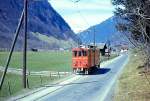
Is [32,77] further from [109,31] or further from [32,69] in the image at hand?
[109,31]

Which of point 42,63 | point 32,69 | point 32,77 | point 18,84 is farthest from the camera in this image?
point 42,63

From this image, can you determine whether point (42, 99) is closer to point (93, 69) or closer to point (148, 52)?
point (148, 52)

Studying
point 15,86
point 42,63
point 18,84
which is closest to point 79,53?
point 18,84

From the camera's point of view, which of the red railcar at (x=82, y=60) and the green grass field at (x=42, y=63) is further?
the green grass field at (x=42, y=63)

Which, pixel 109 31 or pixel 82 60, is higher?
pixel 109 31

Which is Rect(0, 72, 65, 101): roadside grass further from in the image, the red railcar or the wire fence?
the red railcar

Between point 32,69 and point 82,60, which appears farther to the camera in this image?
point 32,69

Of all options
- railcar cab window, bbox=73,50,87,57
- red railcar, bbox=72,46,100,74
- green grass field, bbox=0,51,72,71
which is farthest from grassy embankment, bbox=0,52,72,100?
railcar cab window, bbox=73,50,87,57

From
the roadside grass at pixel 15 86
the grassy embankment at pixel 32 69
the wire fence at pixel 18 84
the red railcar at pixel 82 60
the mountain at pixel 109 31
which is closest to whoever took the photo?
the mountain at pixel 109 31

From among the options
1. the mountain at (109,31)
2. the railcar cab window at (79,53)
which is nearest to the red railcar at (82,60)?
the railcar cab window at (79,53)

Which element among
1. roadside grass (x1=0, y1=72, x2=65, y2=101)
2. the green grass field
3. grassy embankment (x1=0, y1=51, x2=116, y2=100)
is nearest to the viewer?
roadside grass (x1=0, y1=72, x2=65, y2=101)

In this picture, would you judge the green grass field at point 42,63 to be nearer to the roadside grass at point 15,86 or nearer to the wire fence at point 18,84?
the wire fence at point 18,84

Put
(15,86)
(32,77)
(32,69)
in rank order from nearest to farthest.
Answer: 1. (15,86)
2. (32,77)
3. (32,69)

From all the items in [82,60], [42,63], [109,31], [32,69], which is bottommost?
[32,69]
